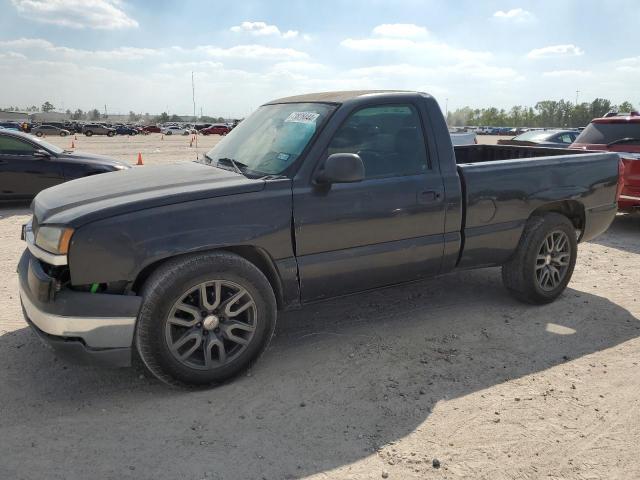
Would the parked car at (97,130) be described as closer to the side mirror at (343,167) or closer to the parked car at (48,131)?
the parked car at (48,131)

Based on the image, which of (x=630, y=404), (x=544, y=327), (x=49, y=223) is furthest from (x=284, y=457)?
(x=544, y=327)

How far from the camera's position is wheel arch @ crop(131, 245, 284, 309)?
10.7 feet

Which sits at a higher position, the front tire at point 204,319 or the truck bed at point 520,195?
the truck bed at point 520,195

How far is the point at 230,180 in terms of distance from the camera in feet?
11.7

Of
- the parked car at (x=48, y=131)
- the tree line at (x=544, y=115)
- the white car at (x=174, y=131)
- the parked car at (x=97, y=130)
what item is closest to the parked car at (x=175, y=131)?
the white car at (x=174, y=131)

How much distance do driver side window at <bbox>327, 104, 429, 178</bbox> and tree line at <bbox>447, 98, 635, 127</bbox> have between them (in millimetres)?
98226

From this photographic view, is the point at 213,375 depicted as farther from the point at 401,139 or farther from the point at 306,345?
the point at 401,139

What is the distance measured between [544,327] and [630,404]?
1.21m

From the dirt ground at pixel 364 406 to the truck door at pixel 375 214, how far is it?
60 cm

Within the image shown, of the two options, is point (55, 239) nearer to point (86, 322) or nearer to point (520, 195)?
point (86, 322)

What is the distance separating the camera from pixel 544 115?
13975 centimetres

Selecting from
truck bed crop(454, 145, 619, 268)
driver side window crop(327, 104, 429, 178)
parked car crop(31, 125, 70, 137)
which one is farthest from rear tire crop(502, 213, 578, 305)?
parked car crop(31, 125, 70, 137)

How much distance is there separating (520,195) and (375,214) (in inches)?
60.0

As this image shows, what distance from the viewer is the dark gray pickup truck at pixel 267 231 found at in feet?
10.1
